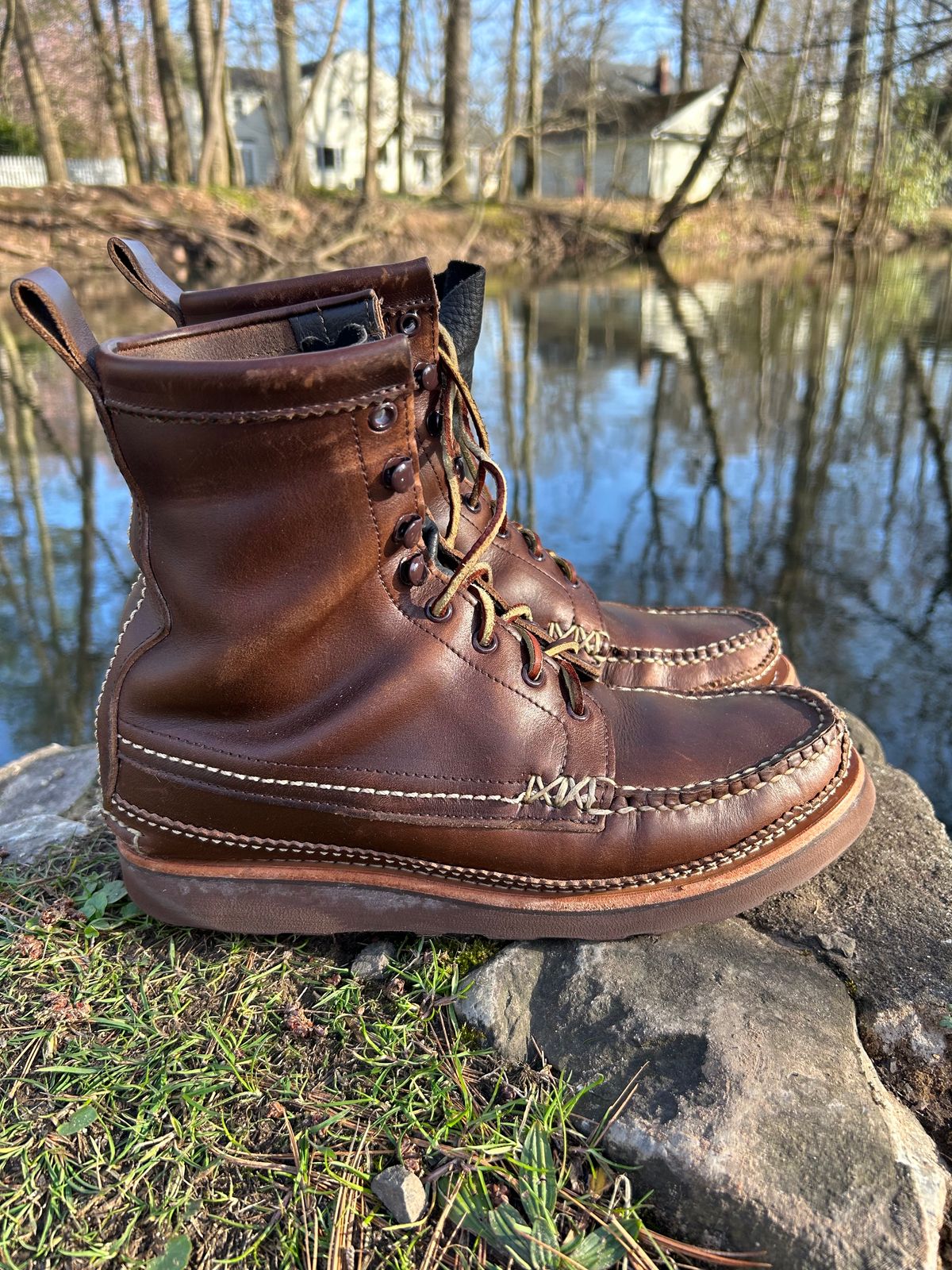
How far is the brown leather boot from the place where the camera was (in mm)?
1371

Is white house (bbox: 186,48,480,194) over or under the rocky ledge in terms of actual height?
over

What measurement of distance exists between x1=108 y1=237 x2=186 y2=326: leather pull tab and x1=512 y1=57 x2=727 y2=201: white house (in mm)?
30258

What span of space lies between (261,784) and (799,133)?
59.6 ft

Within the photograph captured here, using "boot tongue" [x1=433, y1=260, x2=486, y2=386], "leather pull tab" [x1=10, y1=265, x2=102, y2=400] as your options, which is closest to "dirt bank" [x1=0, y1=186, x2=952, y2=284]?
"boot tongue" [x1=433, y1=260, x2=486, y2=386]

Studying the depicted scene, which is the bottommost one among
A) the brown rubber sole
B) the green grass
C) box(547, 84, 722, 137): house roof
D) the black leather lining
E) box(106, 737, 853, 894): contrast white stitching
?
the green grass

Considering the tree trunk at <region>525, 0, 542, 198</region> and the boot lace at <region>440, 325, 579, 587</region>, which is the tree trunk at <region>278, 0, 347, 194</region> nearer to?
the tree trunk at <region>525, 0, 542, 198</region>

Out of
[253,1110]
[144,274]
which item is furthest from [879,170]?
[253,1110]

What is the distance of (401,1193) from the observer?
3.33 ft

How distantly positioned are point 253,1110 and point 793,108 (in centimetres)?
1897

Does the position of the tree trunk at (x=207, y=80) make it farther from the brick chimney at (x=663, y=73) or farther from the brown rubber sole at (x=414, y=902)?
the brick chimney at (x=663, y=73)

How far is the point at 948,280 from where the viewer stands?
14445 millimetres

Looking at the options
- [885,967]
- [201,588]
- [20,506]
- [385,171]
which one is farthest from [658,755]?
[385,171]

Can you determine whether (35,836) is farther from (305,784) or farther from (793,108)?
(793,108)

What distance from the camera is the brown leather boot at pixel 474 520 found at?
54.0 inches
